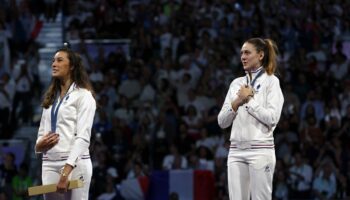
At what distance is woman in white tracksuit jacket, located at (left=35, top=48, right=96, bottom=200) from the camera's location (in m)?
7.51

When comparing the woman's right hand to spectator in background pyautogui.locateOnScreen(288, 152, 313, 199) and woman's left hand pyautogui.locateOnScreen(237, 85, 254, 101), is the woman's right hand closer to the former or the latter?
woman's left hand pyautogui.locateOnScreen(237, 85, 254, 101)

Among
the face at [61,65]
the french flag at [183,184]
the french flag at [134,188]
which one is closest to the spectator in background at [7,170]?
the french flag at [134,188]

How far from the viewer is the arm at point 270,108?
791cm

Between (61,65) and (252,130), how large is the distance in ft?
5.64

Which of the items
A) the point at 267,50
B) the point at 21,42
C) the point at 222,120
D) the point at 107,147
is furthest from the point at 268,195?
the point at 21,42

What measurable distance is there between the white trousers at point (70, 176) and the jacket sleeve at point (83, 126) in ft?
0.35

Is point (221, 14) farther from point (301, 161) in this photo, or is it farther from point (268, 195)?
point (268, 195)

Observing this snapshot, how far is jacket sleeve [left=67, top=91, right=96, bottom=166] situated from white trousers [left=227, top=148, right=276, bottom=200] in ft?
4.26

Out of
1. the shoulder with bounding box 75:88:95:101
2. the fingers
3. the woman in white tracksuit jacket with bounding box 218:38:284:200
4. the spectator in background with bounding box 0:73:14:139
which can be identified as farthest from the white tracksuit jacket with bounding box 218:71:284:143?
the spectator in background with bounding box 0:73:14:139

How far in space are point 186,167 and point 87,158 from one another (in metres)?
8.22

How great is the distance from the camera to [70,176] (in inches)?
294

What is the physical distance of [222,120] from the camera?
8.09 metres

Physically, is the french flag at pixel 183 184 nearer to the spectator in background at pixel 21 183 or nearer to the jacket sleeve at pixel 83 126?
the spectator in background at pixel 21 183

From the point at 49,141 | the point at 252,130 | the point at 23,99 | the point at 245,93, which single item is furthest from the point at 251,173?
the point at 23,99
